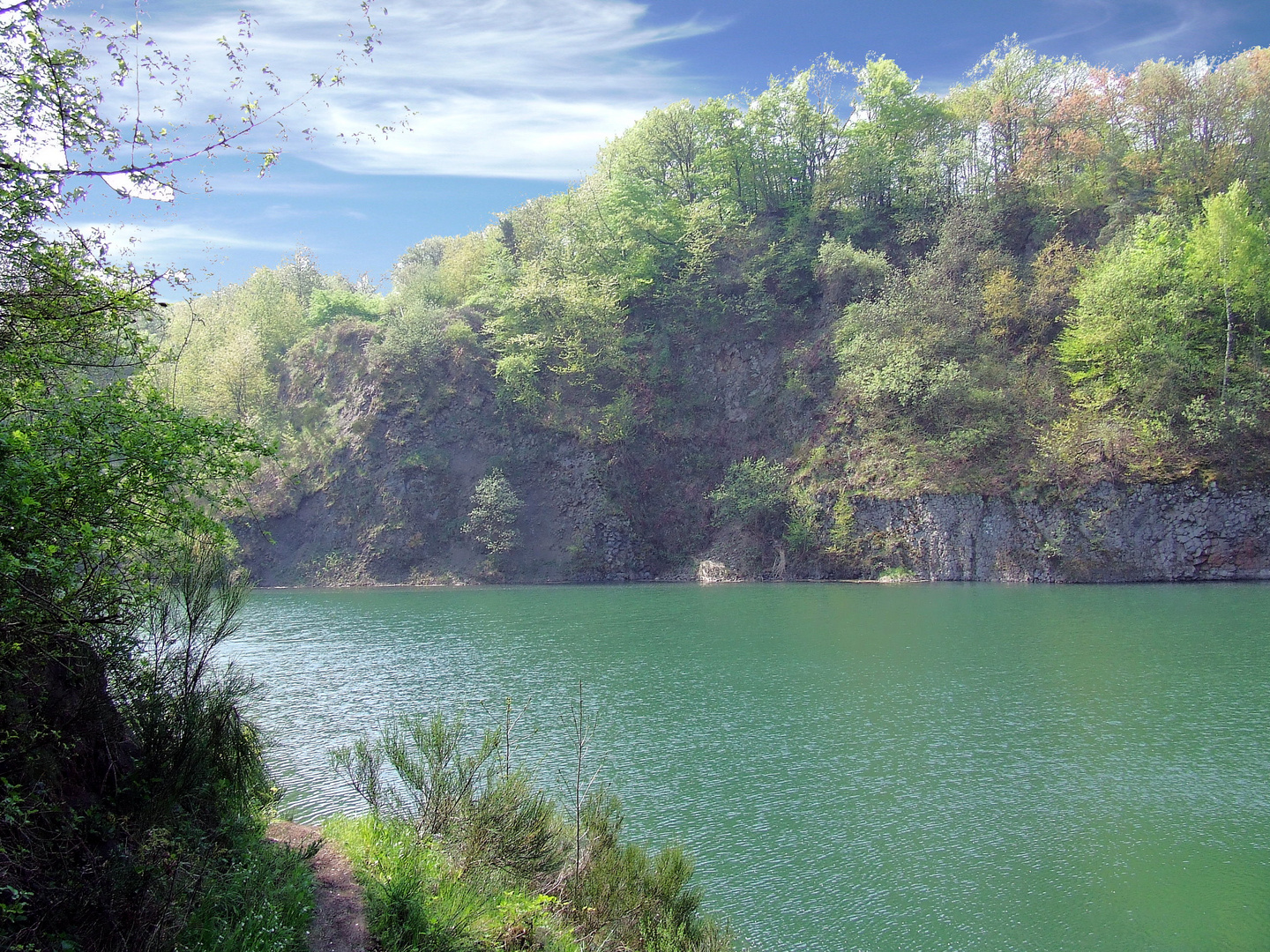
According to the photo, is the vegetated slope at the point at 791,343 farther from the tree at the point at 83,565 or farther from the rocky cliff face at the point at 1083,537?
the tree at the point at 83,565

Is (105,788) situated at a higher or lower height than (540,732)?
→ higher

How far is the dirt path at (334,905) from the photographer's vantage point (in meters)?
6.13

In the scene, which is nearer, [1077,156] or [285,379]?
[1077,156]

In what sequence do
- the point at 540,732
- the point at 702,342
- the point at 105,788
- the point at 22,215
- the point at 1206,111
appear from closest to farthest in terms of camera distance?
the point at 22,215, the point at 105,788, the point at 540,732, the point at 1206,111, the point at 702,342

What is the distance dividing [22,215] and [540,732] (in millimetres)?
11191

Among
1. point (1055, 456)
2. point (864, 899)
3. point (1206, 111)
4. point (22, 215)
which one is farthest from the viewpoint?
point (1206, 111)

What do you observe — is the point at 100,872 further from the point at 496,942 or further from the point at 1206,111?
the point at 1206,111

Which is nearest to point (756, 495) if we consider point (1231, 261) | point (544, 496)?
point (544, 496)

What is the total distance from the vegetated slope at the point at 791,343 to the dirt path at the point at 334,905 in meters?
32.4

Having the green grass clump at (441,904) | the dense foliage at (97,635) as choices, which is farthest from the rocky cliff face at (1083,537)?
the dense foliage at (97,635)

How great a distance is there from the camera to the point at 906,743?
554 inches

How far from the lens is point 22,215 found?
241 inches

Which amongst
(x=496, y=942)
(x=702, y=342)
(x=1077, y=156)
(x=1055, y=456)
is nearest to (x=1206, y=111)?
(x=1077, y=156)

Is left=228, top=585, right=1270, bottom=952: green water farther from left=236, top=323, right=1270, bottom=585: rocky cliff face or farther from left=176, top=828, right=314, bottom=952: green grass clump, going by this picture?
left=236, top=323, right=1270, bottom=585: rocky cliff face
